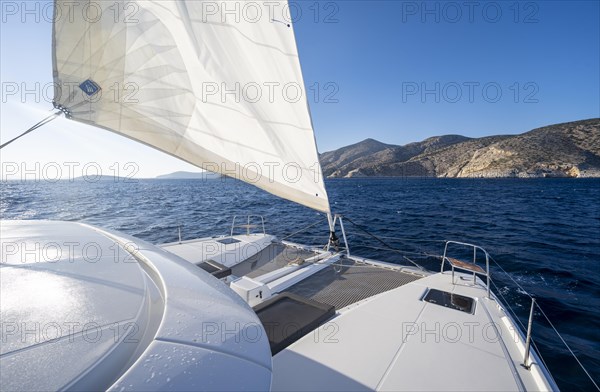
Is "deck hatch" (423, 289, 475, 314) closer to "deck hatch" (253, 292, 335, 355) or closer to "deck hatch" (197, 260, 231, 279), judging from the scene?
"deck hatch" (253, 292, 335, 355)

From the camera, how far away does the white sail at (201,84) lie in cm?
338

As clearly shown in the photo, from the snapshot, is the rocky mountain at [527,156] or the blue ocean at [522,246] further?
the rocky mountain at [527,156]

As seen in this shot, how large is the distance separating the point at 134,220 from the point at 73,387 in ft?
74.1

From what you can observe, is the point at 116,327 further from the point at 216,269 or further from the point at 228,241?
the point at 228,241

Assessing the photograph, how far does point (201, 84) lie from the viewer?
364cm

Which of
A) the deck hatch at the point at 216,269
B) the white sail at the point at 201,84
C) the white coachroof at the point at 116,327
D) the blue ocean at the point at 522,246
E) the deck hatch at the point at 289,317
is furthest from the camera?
the blue ocean at the point at 522,246

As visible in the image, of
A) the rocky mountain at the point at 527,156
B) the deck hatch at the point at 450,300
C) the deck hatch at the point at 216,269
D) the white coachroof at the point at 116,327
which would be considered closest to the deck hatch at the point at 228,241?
the deck hatch at the point at 216,269

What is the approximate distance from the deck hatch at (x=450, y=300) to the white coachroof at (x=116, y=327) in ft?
11.6

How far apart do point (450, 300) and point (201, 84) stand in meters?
5.05

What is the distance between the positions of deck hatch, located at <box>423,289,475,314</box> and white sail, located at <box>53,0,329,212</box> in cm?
262

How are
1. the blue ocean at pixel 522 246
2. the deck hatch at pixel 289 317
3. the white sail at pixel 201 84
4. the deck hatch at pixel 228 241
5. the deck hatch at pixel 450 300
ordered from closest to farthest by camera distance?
the deck hatch at pixel 289 317, the white sail at pixel 201 84, the deck hatch at pixel 450 300, the blue ocean at pixel 522 246, the deck hatch at pixel 228 241

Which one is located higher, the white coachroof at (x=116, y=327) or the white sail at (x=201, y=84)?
the white sail at (x=201, y=84)

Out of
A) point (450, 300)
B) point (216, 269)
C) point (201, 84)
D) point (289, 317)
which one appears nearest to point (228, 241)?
point (216, 269)

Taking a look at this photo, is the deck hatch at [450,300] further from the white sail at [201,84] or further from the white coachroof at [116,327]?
the white coachroof at [116,327]
